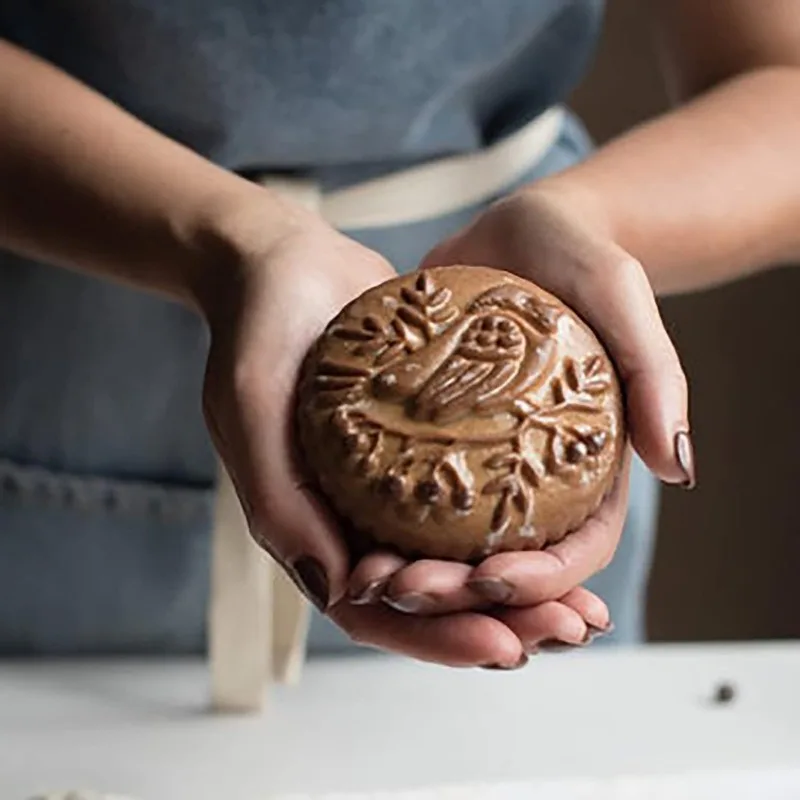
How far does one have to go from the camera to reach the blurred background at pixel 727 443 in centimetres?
134

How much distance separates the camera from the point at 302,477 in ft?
1.81

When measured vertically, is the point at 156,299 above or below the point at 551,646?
above

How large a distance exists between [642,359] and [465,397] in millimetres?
65

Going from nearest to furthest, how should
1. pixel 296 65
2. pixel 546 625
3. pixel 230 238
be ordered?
1. pixel 546 625
2. pixel 230 238
3. pixel 296 65

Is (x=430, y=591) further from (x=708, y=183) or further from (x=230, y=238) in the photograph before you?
(x=708, y=183)

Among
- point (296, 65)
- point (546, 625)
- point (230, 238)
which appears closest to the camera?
point (546, 625)

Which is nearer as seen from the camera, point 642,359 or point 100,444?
point 642,359

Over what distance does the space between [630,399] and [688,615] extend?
95 centimetres

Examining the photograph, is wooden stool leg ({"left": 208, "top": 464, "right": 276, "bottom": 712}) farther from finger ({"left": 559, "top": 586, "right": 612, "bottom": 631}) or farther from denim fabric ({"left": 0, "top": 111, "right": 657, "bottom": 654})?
finger ({"left": 559, "top": 586, "right": 612, "bottom": 631})

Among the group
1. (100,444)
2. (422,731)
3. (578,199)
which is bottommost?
(422,731)

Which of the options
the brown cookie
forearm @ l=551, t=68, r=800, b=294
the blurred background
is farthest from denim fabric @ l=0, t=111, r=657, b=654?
the blurred background

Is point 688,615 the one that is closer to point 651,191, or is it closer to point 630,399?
point 651,191

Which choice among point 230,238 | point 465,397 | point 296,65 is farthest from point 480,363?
point 296,65

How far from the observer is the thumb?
54 centimetres
